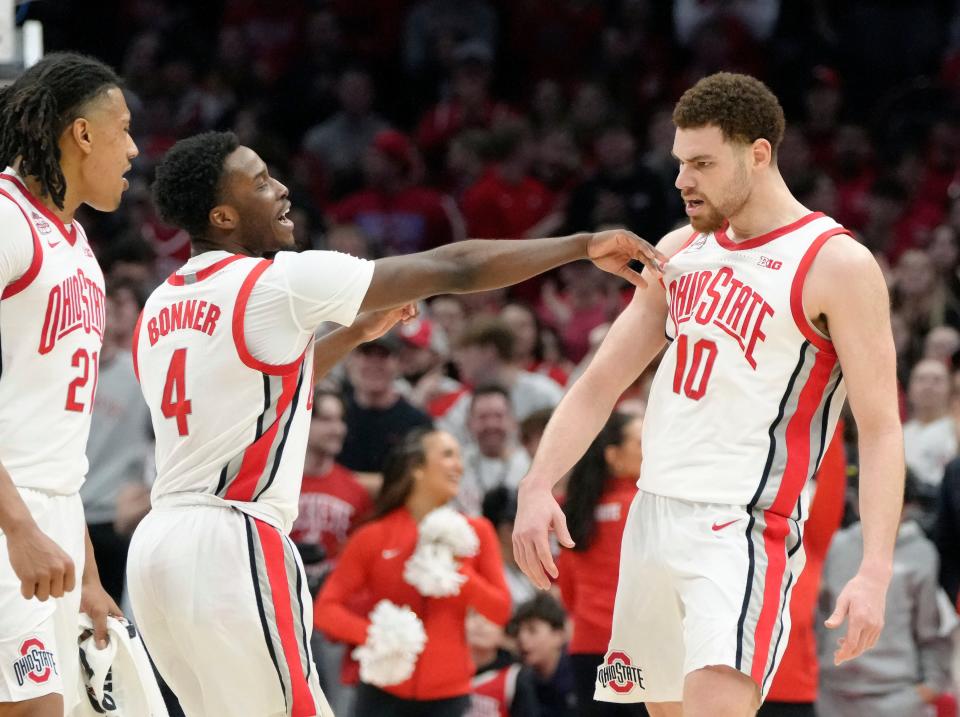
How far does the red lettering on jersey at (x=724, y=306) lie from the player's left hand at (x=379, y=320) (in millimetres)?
893

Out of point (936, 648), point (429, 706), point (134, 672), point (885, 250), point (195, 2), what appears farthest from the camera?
point (195, 2)

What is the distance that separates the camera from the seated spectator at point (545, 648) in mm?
8484

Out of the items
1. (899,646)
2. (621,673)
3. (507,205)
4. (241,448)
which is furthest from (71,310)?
(507,205)

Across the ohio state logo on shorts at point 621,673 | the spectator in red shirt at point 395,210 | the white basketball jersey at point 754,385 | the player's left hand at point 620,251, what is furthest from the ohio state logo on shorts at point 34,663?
the spectator in red shirt at point 395,210

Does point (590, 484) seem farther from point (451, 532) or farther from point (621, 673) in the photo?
point (621, 673)

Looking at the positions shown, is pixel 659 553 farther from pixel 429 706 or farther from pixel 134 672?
pixel 429 706

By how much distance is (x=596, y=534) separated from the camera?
25.4ft

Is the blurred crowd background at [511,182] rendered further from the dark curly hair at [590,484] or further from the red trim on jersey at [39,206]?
the red trim on jersey at [39,206]

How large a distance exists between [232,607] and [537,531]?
93 cm

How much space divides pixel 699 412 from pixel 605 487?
119 inches

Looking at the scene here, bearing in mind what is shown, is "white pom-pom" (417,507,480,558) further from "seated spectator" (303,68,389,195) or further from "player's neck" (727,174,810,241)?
"seated spectator" (303,68,389,195)

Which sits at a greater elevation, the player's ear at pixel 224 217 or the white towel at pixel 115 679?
the player's ear at pixel 224 217

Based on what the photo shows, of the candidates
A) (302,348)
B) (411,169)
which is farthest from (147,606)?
(411,169)

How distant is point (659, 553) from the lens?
479 centimetres
